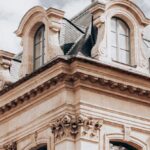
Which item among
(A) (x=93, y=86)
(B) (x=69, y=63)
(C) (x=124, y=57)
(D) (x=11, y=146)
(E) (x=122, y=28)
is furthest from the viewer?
(E) (x=122, y=28)

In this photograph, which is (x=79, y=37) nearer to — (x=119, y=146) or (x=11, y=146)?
(x=119, y=146)

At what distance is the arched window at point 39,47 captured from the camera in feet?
143

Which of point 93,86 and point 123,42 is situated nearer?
point 93,86

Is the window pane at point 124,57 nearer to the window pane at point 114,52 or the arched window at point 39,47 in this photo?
the window pane at point 114,52

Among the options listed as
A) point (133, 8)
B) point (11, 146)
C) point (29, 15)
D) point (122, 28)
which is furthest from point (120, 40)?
point (11, 146)

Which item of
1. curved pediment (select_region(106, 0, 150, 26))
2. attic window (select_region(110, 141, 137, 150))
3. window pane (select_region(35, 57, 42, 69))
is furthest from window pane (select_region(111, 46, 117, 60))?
attic window (select_region(110, 141, 137, 150))

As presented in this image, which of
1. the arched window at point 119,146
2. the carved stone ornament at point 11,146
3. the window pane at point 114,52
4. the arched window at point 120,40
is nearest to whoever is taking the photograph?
the arched window at point 119,146

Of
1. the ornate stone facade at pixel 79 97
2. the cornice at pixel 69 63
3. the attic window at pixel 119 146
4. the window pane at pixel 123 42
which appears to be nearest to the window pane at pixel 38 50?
the ornate stone facade at pixel 79 97

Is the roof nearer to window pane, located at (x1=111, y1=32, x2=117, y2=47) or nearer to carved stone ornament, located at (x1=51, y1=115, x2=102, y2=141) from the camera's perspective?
window pane, located at (x1=111, y1=32, x2=117, y2=47)

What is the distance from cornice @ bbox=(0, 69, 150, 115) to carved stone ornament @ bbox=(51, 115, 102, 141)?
63.4 inches

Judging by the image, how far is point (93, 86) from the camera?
40438 mm

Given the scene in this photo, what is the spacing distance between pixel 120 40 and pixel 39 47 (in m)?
4.09

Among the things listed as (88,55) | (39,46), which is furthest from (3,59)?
(88,55)

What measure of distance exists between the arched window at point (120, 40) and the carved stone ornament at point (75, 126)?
162 inches
